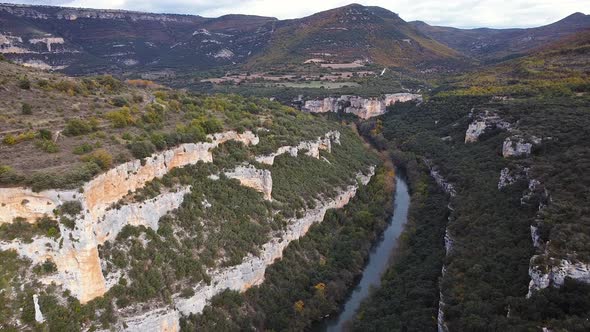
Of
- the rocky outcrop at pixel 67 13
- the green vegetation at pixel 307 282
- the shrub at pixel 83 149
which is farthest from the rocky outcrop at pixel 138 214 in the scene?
the rocky outcrop at pixel 67 13

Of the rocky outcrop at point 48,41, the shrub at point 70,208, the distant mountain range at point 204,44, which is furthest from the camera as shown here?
the distant mountain range at point 204,44

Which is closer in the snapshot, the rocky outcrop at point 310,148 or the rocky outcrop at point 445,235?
the rocky outcrop at point 445,235

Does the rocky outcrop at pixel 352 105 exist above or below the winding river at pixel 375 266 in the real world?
above

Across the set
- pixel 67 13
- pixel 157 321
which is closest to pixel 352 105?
pixel 157 321

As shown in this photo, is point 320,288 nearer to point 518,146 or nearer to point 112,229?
point 112,229

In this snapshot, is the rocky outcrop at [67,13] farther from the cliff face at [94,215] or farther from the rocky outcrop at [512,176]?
the rocky outcrop at [512,176]

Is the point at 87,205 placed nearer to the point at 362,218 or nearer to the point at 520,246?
the point at 520,246

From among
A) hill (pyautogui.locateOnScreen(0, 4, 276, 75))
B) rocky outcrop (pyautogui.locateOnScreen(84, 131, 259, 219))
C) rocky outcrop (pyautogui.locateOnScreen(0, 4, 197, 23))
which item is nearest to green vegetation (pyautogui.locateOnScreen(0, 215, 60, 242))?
rocky outcrop (pyautogui.locateOnScreen(84, 131, 259, 219))
